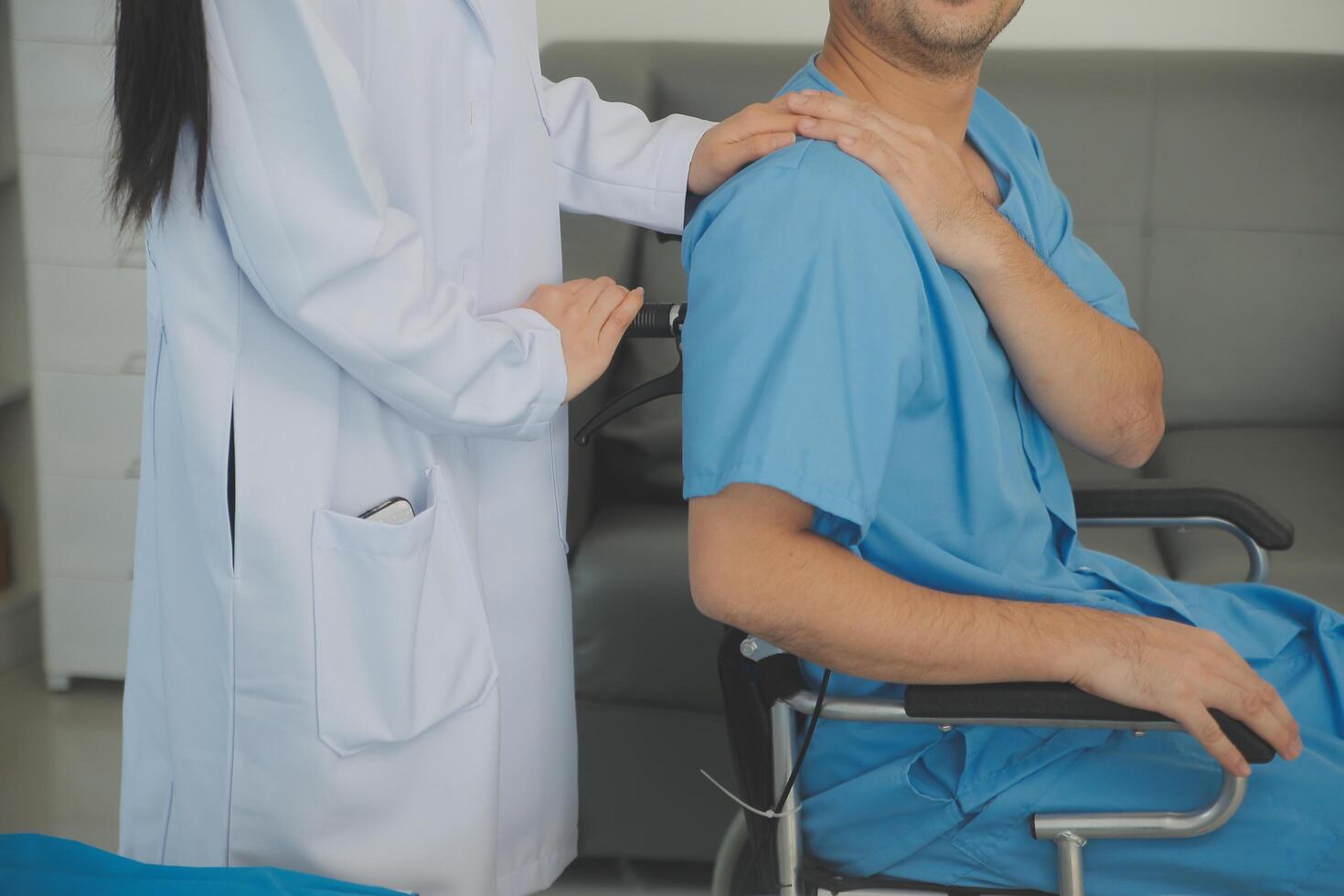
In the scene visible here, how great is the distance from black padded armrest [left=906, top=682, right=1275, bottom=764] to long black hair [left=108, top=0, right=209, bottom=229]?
24.5 inches

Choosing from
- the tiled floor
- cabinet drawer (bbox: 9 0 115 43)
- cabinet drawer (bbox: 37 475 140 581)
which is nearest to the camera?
the tiled floor

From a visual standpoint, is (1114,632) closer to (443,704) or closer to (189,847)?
(443,704)

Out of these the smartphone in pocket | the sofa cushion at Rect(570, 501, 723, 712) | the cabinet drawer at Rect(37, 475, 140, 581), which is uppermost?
the smartphone in pocket

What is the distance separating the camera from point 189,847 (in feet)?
3.51

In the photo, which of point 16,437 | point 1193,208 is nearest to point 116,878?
point 1193,208

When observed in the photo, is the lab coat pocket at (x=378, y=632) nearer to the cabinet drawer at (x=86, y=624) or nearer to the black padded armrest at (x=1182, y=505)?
the black padded armrest at (x=1182, y=505)

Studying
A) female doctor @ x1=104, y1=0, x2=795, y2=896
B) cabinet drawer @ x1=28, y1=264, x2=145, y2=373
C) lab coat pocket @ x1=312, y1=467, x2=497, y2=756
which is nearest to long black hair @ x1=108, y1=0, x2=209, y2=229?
female doctor @ x1=104, y1=0, x2=795, y2=896

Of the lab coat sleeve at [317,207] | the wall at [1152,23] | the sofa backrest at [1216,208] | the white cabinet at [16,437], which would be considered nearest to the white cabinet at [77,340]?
the white cabinet at [16,437]

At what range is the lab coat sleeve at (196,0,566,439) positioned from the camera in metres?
0.89

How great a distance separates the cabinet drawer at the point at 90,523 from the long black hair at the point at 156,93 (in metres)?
1.76

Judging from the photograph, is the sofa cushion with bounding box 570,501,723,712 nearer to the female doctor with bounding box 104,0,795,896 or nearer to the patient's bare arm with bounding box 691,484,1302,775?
the female doctor with bounding box 104,0,795,896

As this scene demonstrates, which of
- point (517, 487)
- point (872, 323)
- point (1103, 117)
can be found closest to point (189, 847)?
point (517, 487)

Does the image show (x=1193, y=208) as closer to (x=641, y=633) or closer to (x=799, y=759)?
(x=641, y=633)

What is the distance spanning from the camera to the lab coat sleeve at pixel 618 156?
130 cm
